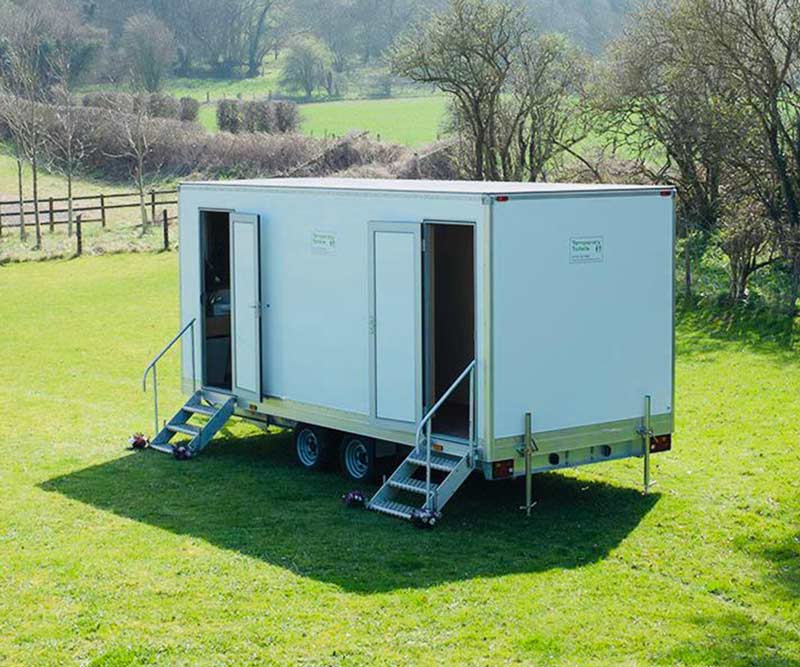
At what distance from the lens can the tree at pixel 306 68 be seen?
76.1m

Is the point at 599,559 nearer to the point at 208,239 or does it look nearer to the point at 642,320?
the point at 642,320

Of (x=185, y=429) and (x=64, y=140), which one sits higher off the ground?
(x=64, y=140)

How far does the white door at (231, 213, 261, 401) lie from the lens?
562 inches

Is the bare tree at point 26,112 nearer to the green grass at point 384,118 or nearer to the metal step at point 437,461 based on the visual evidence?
the green grass at point 384,118

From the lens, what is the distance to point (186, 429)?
15281 millimetres

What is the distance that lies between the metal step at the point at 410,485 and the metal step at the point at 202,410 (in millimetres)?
3222

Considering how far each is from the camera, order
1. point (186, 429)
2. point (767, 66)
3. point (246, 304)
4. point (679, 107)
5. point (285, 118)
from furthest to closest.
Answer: point (285, 118) → point (679, 107) → point (767, 66) → point (186, 429) → point (246, 304)

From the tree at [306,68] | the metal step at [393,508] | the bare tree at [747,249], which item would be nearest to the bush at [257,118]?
the tree at [306,68]

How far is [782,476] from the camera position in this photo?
13.5 metres

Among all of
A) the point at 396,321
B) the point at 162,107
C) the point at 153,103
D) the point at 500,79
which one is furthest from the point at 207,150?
the point at 396,321

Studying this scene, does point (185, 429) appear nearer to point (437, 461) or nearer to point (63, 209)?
point (437, 461)

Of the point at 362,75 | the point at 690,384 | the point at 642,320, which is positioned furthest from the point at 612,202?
the point at 362,75

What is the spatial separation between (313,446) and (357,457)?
717mm

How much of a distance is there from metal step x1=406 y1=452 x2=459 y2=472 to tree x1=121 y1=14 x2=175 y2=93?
47.0 metres
